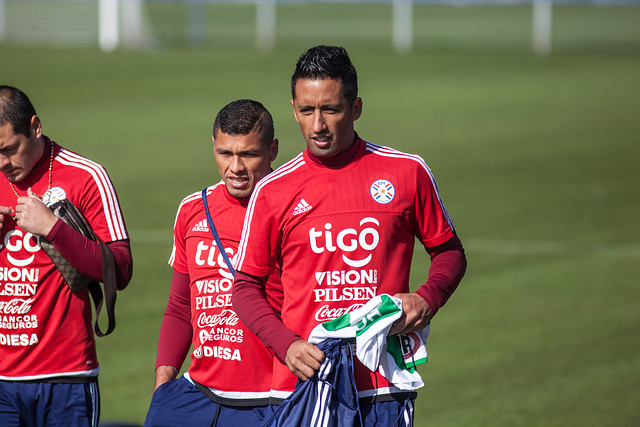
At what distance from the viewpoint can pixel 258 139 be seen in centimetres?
482

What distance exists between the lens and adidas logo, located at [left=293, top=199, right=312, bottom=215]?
4141mm

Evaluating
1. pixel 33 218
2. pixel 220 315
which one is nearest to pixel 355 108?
pixel 220 315

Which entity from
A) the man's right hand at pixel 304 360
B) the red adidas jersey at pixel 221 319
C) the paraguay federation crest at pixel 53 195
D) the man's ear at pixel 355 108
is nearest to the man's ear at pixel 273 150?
the red adidas jersey at pixel 221 319

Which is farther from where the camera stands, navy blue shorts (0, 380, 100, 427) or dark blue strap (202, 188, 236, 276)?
navy blue shorts (0, 380, 100, 427)

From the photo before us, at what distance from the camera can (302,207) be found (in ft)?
13.6

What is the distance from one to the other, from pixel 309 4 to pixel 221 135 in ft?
170

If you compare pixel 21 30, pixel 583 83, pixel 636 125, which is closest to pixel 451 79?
pixel 583 83

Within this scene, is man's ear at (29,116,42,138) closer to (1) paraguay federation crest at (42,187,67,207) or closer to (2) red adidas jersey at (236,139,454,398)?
(1) paraguay federation crest at (42,187,67,207)

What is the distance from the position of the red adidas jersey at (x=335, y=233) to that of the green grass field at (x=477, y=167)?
14.5 ft

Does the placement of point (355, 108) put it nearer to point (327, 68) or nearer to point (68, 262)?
point (327, 68)

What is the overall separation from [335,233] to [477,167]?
17.2 m

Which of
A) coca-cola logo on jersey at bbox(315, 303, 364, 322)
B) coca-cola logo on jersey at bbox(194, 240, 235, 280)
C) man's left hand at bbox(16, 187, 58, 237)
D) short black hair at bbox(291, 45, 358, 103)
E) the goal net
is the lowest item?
coca-cola logo on jersey at bbox(315, 303, 364, 322)

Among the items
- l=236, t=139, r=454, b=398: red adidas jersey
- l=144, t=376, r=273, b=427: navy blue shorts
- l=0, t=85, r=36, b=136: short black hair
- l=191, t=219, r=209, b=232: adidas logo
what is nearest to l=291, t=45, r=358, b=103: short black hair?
l=236, t=139, r=454, b=398: red adidas jersey

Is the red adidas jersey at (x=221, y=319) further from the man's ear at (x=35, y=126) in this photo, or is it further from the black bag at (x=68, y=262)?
the man's ear at (x=35, y=126)
